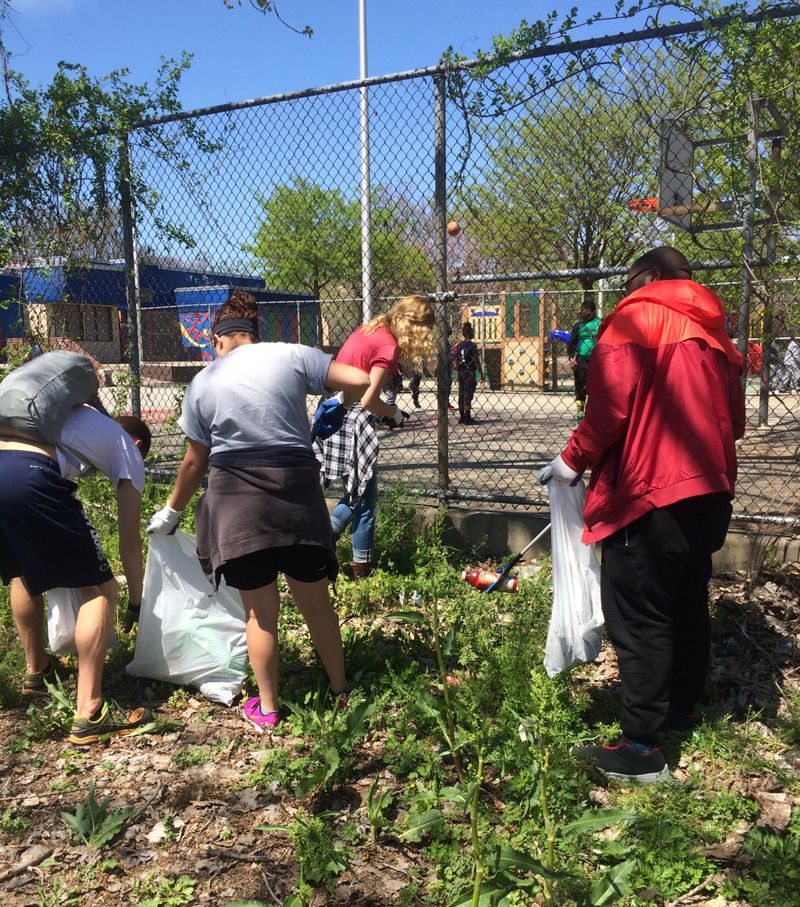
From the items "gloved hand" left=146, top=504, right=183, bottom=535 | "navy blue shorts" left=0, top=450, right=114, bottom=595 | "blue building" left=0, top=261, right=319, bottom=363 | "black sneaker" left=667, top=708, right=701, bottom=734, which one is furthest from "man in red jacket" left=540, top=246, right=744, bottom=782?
"blue building" left=0, top=261, right=319, bottom=363

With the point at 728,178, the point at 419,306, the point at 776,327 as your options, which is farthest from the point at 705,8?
the point at 419,306

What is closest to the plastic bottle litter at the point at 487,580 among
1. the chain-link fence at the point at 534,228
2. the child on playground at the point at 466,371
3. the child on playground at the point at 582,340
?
the chain-link fence at the point at 534,228

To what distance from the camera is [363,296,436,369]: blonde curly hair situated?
3.98 m

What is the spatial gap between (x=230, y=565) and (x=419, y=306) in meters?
1.88

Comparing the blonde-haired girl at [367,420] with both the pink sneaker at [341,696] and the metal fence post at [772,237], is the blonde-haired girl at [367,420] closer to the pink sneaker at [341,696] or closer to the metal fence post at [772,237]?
the pink sneaker at [341,696]

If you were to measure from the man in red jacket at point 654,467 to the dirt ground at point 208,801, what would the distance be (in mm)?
413

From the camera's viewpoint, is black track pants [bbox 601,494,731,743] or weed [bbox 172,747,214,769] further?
weed [bbox 172,747,214,769]

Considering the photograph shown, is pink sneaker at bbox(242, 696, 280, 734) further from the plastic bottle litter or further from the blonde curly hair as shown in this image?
the blonde curly hair

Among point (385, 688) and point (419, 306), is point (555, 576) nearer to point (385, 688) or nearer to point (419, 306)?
point (385, 688)

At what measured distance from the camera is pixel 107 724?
3.00 m

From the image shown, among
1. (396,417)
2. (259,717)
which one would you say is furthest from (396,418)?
(259,717)

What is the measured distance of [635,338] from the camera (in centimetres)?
250

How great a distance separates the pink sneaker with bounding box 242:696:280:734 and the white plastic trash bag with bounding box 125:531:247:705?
19 cm

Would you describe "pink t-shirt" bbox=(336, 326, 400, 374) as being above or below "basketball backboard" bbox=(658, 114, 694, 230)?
below
